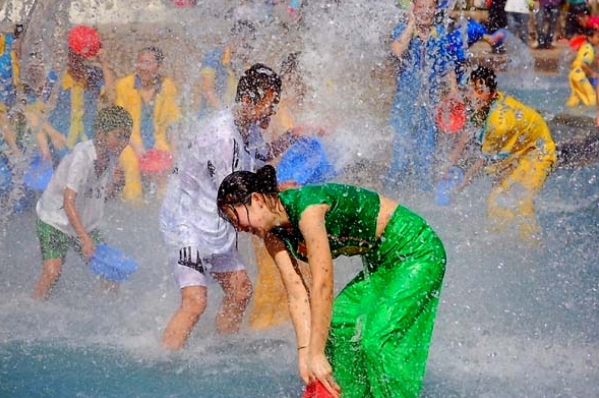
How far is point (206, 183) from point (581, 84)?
340 inches

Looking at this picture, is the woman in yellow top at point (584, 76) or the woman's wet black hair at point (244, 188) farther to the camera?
the woman in yellow top at point (584, 76)

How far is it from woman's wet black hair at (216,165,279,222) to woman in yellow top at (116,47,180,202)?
5.08 m

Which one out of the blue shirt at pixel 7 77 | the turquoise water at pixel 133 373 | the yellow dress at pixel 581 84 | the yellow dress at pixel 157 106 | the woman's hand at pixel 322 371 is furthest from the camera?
the yellow dress at pixel 581 84

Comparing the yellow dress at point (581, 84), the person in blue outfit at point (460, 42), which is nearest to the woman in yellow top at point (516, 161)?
the person in blue outfit at point (460, 42)

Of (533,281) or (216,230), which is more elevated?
(216,230)

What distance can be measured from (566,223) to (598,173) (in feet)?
7.20

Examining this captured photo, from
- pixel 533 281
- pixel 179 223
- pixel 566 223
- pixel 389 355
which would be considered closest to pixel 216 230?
pixel 179 223

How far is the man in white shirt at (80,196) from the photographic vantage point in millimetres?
6266

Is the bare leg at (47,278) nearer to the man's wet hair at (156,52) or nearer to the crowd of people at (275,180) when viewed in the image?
the crowd of people at (275,180)

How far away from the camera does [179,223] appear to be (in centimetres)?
551

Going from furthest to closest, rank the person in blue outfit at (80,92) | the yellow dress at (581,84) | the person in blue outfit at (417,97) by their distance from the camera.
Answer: the yellow dress at (581,84)
the person in blue outfit at (80,92)
the person in blue outfit at (417,97)

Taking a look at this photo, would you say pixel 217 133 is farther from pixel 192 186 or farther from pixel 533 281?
pixel 533 281

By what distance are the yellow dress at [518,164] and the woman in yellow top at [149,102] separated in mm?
2801

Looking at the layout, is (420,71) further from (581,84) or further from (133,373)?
(581,84)
